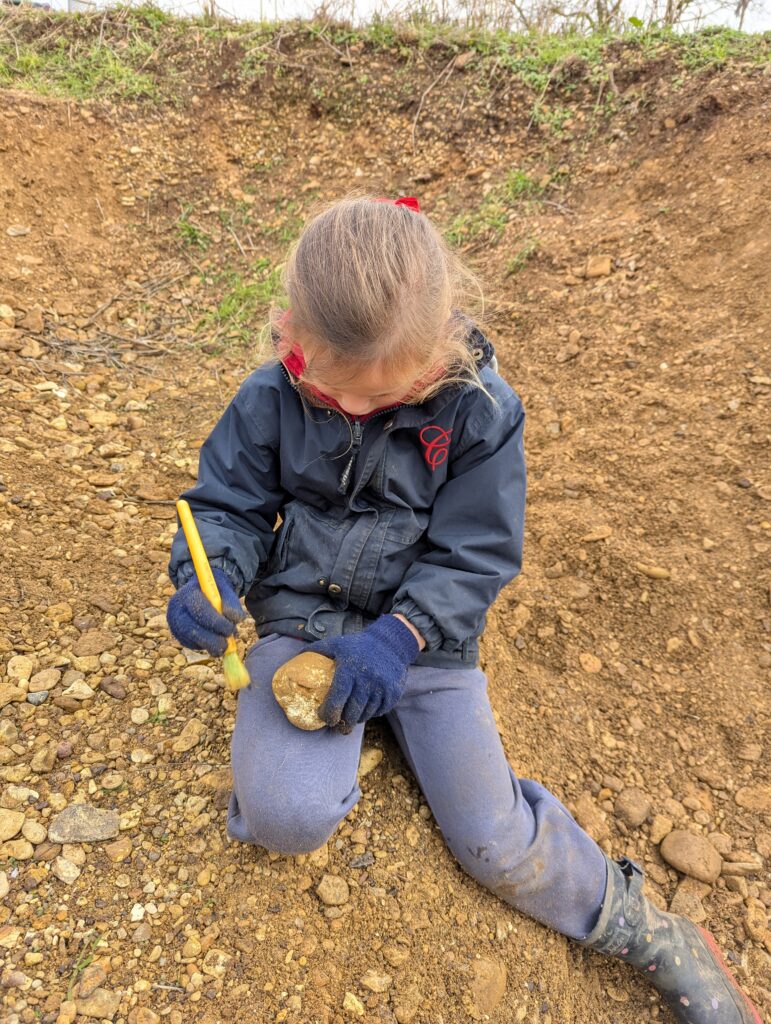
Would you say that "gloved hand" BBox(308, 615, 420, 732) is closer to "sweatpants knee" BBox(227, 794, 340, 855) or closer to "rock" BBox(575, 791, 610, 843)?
"sweatpants knee" BBox(227, 794, 340, 855)

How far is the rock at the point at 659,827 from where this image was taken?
1662mm

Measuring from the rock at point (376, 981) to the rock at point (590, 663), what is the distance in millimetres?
944

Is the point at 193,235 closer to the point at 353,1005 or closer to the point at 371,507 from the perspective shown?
the point at 371,507

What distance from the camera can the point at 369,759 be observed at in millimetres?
1671

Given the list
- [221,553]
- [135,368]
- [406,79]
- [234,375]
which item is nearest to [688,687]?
[221,553]

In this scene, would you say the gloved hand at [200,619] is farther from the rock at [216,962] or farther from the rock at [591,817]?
the rock at [591,817]

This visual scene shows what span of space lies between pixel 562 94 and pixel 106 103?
2405 mm

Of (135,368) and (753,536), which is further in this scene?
(135,368)

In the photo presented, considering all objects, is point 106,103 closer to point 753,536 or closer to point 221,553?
point 221,553

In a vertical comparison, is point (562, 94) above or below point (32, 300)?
above

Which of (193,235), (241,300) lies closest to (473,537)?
(241,300)

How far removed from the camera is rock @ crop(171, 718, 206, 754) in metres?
1.69

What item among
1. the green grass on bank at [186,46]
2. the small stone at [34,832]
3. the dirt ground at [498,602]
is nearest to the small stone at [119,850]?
the dirt ground at [498,602]

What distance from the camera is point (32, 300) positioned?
310 cm
